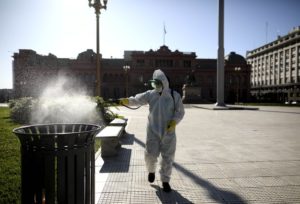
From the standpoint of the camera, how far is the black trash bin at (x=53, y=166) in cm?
202

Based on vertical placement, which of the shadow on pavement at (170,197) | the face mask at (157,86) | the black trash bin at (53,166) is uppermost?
the face mask at (157,86)

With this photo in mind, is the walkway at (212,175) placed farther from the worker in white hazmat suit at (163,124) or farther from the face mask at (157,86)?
the face mask at (157,86)

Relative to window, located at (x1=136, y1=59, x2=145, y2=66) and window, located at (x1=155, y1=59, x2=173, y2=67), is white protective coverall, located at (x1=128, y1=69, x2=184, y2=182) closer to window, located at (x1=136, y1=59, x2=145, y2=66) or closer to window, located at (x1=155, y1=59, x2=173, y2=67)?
window, located at (x1=136, y1=59, x2=145, y2=66)

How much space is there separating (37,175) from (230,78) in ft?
220

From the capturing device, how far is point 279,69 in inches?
2749

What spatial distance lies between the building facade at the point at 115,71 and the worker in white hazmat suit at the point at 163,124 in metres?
54.7

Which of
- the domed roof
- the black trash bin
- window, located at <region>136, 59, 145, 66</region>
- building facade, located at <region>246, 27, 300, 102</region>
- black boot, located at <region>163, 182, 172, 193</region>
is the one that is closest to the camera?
the black trash bin

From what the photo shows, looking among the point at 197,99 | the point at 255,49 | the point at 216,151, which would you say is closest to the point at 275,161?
the point at 216,151

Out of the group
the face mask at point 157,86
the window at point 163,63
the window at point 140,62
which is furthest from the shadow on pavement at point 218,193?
the window at point 163,63

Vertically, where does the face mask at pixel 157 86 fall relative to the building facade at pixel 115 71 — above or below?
below

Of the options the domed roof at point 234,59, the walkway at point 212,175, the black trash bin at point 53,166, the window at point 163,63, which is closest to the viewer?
the black trash bin at point 53,166

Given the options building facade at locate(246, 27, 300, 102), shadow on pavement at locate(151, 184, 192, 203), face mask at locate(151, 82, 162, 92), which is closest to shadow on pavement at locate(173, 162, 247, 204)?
shadow on pavement at locate(151, 184, 192, 203)

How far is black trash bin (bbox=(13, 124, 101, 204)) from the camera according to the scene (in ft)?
6.62

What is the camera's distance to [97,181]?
13.0 feet
